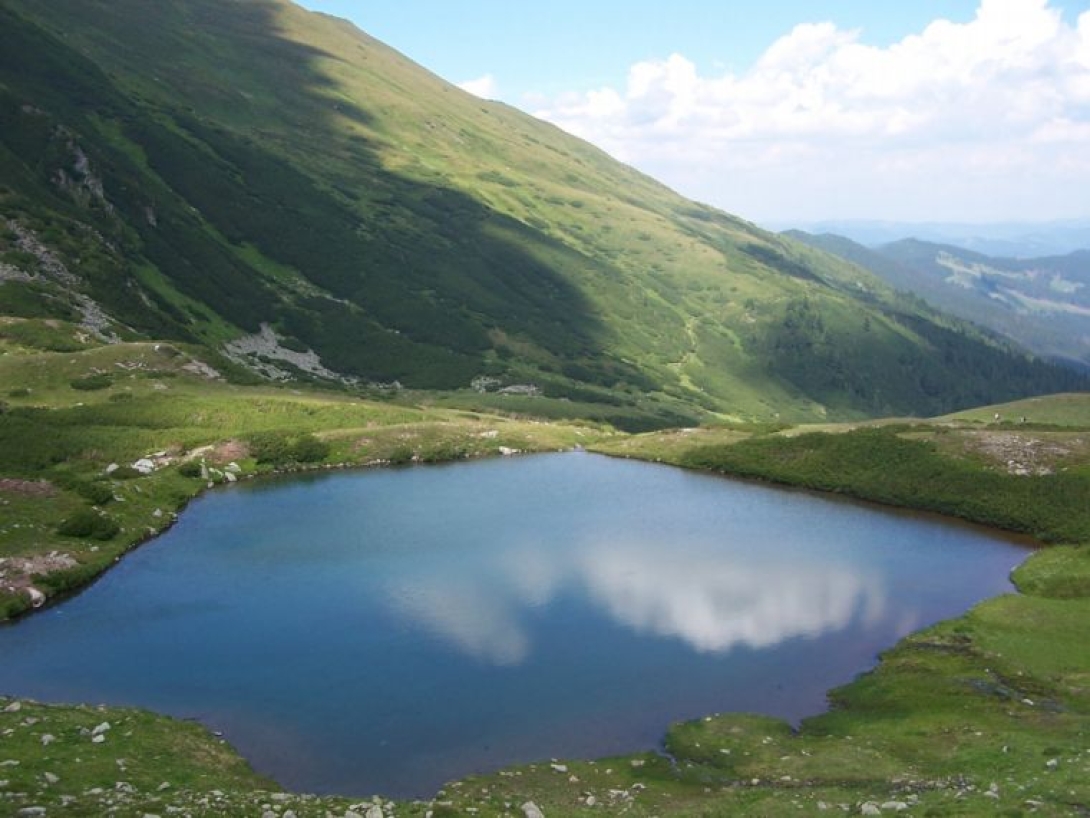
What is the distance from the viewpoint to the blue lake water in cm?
4241

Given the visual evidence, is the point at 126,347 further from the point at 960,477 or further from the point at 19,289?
the point at 960,477

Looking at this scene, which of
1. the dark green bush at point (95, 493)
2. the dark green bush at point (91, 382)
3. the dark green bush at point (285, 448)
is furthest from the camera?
the dark green bush at point (91, 382)

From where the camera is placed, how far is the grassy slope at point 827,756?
104 feet

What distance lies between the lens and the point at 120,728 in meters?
38.6

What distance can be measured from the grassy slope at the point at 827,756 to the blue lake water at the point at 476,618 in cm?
242

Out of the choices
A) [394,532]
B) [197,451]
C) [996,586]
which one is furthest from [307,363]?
[996,586]

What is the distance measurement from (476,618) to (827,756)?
22.8m

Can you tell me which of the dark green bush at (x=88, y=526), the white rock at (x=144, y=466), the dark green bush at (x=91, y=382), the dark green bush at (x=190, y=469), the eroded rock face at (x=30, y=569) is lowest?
the eroded rock face at (x=30, y=569)

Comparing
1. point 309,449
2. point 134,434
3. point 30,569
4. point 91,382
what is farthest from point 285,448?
point 30,569

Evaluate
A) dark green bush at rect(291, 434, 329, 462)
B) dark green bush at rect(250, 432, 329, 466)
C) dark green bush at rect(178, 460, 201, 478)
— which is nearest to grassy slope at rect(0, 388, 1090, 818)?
dark green bush at rect(178, 460, 201, 478)

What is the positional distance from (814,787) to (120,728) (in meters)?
29.9

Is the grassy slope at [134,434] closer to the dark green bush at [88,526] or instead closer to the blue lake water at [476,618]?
the dark green bush at [88,526]

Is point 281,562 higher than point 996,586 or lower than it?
lower

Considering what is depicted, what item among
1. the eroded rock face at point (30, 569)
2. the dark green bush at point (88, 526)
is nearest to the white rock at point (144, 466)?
the dark green bush at point (88, 526)
